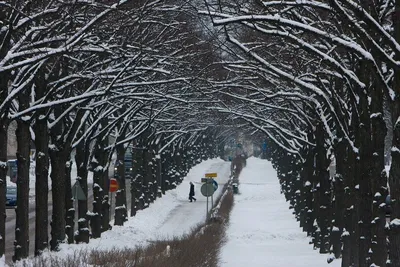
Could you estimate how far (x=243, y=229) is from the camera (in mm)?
41938

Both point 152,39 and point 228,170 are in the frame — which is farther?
point 228,170

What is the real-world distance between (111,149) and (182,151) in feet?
152

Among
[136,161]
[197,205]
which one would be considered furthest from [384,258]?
[197,205]

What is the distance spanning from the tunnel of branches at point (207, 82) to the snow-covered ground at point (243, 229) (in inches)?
36.2

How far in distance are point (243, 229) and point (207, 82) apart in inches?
596

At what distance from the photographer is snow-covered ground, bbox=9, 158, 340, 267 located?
29.2m

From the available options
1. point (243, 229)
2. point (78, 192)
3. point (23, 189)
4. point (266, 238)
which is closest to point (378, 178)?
point (23, 189)

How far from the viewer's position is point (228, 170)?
112m

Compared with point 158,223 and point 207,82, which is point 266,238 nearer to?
point 207,82

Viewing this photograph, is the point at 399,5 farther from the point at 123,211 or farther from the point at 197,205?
the point at 197,205

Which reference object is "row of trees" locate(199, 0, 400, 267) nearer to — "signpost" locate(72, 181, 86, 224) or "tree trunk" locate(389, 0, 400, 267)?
"tree trunk" locate(389, 0, 400, 267)

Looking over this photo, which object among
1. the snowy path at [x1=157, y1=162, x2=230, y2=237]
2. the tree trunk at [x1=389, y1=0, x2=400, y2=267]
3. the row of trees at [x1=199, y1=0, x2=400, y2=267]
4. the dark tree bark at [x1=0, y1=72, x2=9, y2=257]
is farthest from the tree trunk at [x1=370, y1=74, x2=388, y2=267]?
the snowy path at [x1=157, y1=162, x2=230, y2=237]

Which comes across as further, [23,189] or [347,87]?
[23,189]

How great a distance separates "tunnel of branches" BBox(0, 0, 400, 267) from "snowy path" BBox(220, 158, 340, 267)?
92 cm
